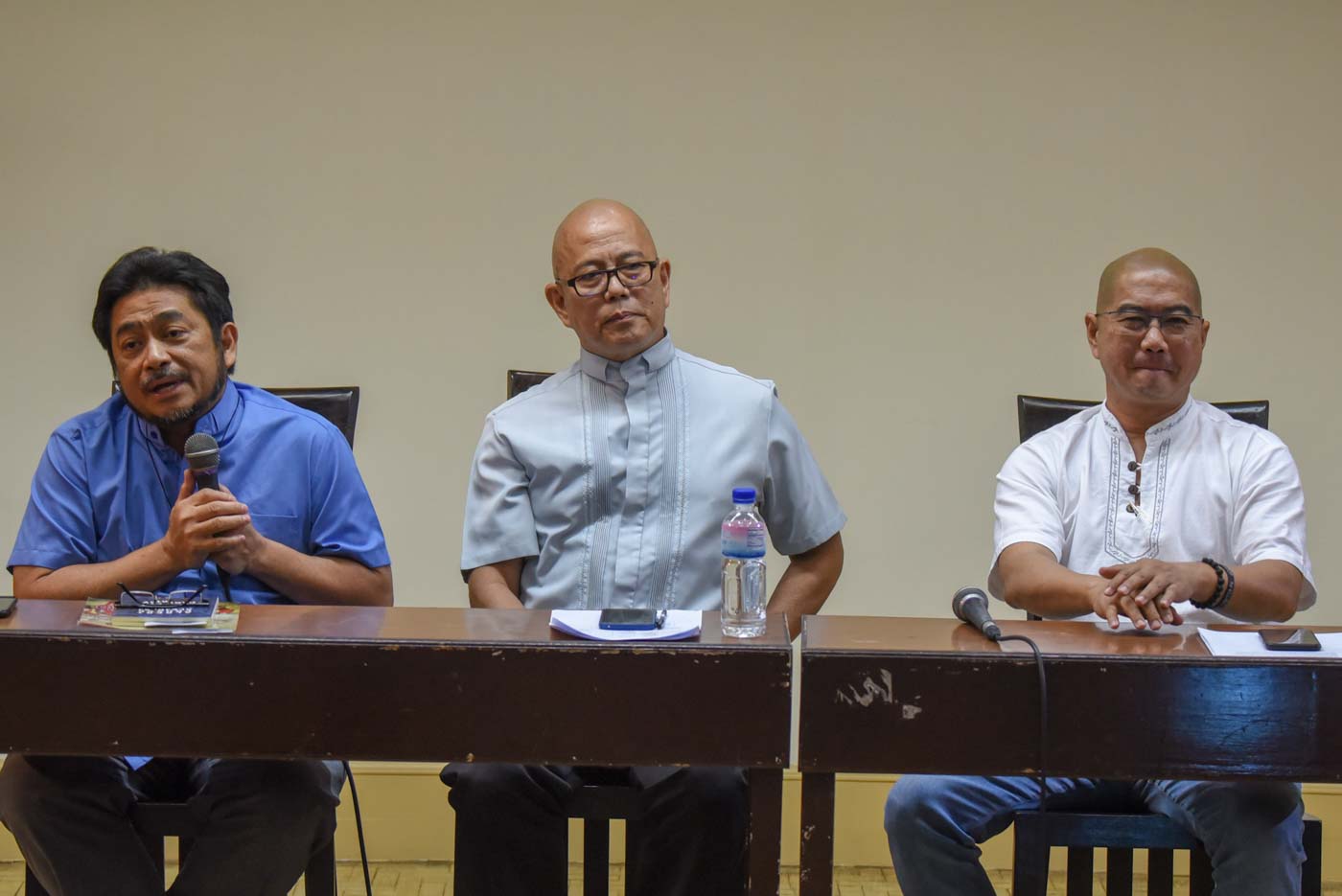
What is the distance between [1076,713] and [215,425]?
142 cm

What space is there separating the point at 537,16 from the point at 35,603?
1.91 m

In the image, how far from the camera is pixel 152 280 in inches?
87.5

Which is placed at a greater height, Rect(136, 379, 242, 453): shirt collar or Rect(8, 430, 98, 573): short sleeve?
Rect(136, 379, 242, 453): shirt collar

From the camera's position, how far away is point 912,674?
1.67 m

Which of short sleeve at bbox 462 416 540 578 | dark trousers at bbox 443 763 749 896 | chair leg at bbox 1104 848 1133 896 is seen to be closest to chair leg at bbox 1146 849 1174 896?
chair leg at bbox 1104 848 1133 896

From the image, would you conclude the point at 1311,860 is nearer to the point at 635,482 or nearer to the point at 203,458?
the point at 635,482

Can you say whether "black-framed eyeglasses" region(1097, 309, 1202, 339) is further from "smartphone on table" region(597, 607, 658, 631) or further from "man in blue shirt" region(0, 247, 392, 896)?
"man in blue shirt" region(0, 247, 392, 896)

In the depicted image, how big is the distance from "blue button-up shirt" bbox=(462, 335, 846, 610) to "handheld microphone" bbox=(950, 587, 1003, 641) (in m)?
0.51

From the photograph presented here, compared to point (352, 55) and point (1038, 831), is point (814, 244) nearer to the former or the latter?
point (352, 55)

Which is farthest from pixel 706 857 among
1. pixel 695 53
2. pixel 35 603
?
pixel 695 53

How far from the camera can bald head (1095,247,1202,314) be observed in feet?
7.48

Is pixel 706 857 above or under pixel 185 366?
under

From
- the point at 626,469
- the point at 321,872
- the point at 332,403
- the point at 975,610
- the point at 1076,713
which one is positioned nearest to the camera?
the point at 1076,713

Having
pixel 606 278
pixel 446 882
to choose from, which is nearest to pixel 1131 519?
pixel 606 278
